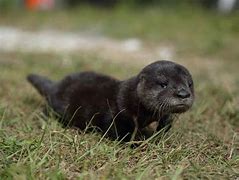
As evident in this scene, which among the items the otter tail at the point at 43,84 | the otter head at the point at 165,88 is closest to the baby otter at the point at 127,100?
the otter head at the point at 165,88

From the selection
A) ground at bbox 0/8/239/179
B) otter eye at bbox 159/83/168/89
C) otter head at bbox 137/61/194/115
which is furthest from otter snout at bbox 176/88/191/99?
ground at bbox 0/8/239/179

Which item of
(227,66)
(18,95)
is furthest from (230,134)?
(227,66)

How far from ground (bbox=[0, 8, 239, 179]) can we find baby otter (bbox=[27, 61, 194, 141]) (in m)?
0.21

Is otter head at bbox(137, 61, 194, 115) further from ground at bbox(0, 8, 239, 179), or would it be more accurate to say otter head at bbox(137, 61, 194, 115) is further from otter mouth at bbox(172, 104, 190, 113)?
ground at bbox(0, 8, 239, 179)

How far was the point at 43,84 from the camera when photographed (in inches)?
221

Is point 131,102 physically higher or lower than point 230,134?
higher

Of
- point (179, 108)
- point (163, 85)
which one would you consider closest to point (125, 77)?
point (163, 85)

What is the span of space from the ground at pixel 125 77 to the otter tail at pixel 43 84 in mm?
197

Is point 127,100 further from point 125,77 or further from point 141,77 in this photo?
point 125,77

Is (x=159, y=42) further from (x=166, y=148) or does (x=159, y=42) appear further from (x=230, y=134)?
(x=166, y=148)

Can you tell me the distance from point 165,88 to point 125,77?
9.61ft

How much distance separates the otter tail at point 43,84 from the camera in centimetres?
552

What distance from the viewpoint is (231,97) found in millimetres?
6094

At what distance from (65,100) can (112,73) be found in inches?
94.2
